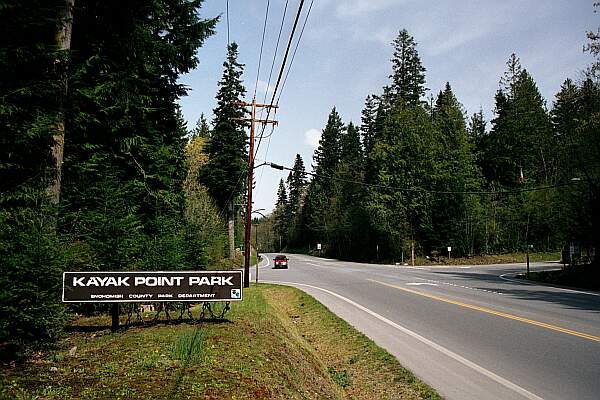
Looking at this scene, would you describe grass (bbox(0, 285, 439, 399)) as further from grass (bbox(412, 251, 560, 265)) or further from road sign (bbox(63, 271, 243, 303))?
grass (bbox(412, 251, 560, 265))

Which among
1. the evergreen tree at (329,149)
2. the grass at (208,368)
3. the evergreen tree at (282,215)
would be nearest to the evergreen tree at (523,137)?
the evergreen tree at (329,149)

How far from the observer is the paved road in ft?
25.1

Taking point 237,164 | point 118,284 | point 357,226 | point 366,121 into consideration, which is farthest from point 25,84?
point 366,121

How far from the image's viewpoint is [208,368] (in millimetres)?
6633

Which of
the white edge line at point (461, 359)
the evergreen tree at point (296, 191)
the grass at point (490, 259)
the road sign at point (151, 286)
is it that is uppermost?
the evergreen tree at point (296, 191)

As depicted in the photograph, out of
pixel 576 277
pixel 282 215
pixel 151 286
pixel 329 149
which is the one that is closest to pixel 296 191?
pixel 282 215

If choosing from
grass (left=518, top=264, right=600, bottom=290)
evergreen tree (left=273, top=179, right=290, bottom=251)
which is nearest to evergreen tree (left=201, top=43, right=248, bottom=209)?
grass (left=518, top=264, right=600, bottom=290)

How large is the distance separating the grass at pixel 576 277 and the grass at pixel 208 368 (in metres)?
21.2

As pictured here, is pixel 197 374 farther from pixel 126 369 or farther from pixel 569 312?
pixel 569 312

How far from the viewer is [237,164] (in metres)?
44.3

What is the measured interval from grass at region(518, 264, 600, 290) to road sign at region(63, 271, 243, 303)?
2346 centimetres

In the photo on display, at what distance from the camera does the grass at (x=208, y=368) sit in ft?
18.4

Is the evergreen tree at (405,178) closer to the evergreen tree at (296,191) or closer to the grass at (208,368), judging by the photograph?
the grass at (208,368)

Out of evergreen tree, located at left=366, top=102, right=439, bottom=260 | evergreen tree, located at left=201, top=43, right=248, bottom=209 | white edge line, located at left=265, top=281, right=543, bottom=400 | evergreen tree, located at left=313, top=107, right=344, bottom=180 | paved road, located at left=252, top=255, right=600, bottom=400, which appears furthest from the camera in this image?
evergreen tree, located at left=313, top=107, right=344, bottom=180
